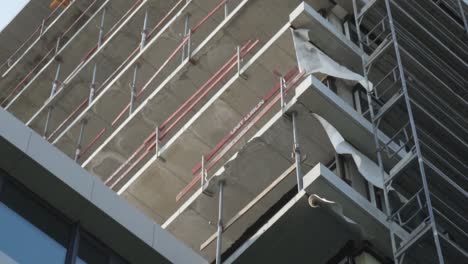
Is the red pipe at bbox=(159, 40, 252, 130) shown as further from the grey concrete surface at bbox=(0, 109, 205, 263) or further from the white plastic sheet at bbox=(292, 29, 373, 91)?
the grey concrete surface at bbox=(0, 109, 205, 263)

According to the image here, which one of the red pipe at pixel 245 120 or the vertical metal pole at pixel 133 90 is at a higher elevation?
the red pipe at pixel 245 120

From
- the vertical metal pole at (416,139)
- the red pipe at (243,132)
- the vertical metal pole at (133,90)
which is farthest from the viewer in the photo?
the vertical metal pole at (133,90)

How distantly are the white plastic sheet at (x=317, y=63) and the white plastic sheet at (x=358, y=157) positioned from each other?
1.33 meters

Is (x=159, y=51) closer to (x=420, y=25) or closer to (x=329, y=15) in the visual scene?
(x=329, y=15)

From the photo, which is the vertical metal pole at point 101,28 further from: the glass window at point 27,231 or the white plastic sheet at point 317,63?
the glass window at point 27,231

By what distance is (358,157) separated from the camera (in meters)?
18.4

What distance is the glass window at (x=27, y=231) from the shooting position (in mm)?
15148

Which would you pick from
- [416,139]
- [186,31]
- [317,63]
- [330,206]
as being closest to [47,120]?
[186,31]

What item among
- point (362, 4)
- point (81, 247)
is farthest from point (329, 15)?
point (81, 247)

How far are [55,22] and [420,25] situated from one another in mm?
14254

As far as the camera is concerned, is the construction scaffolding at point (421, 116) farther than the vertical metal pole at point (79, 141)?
No

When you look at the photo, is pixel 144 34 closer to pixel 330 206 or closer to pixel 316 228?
pixel 316 228

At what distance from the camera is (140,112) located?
24062 millimetres

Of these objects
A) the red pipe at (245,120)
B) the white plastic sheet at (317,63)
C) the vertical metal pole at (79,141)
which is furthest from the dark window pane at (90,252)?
the vertical metal pole at (79,141)
